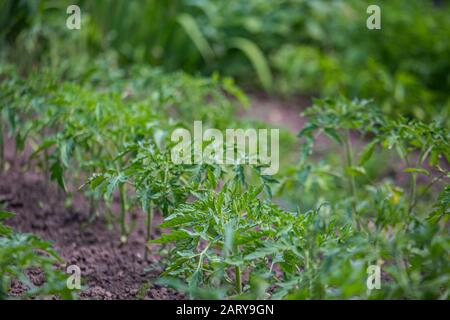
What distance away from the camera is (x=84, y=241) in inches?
106

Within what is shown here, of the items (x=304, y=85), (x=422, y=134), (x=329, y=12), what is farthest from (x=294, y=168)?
(x=329, y=12)

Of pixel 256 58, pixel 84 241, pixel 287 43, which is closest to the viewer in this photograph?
pixel 84 241

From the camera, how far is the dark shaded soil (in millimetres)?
2297

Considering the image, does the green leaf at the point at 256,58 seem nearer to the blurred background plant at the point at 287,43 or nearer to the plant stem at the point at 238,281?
the blurred background plant at the point at 287,43

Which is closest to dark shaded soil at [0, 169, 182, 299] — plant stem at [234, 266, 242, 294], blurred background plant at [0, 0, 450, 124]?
plant stem at [234, 266, 242, 294]

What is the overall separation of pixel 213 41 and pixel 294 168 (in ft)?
8.19

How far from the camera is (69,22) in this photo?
3354mm

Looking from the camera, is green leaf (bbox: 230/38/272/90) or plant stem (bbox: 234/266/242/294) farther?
green leaf (bbox: 230/38/272/90)

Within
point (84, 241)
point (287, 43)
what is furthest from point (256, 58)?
point (84, 241)

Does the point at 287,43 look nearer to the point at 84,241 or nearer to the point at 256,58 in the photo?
the point at 256,58

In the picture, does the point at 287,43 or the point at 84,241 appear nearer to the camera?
the point at 84,241

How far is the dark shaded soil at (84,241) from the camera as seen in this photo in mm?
2297

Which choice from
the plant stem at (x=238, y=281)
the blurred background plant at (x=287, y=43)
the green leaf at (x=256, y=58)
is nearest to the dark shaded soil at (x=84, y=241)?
the plant stem at (x=238, y=281)

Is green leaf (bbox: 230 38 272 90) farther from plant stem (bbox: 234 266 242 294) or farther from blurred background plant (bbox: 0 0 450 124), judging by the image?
plant stem (bbox: 234 266 242 294)
